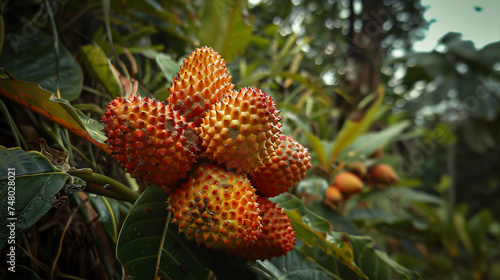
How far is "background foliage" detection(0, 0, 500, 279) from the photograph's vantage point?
492 mm

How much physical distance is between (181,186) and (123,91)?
1.06 ft

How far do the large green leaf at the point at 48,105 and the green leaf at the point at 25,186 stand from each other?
0.07m

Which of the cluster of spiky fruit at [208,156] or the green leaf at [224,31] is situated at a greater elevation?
the green leaf at [224,31]

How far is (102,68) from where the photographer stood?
2.27 feet

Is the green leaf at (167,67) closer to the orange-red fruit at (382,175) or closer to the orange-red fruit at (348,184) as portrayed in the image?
the orange-red fruit at (348,184)

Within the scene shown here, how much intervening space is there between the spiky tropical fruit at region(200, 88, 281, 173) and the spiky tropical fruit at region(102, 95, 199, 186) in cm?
4

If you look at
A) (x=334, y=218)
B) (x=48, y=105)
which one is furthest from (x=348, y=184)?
(x=48, y=105)

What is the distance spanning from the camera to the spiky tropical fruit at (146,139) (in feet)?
1.39

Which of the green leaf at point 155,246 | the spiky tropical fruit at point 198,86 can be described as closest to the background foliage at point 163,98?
the green leaf at point 155,246

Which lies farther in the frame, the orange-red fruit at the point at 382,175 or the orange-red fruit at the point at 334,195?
the orange-red fruit at the point at 382,175

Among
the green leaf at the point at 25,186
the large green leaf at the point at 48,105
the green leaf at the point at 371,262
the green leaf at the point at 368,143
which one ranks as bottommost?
the green leaf at the point at 25,186

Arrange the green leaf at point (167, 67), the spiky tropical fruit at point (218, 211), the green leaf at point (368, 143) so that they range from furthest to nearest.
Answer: the green leaf at point (368, 143), the green leaf at point (167, 67), the spiky tropical fruit at point (218, 211)

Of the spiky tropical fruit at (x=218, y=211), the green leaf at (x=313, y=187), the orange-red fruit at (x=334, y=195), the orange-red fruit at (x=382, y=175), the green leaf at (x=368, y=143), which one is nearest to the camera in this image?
the spiky tropical fruit at (x=218, y=211)

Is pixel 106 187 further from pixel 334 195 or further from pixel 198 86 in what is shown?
pixel 334 195
